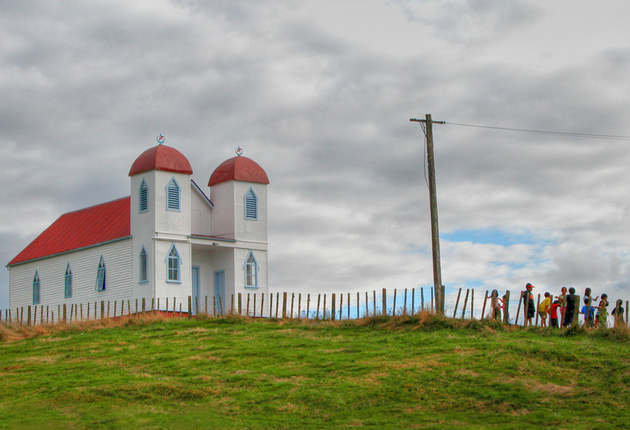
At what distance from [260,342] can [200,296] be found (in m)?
15.0

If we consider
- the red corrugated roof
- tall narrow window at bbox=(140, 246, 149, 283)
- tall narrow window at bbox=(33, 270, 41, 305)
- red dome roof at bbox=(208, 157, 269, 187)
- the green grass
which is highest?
red dome roof at bbox=(208, 157, 269, 187)

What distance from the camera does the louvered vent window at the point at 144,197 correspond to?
3728cm

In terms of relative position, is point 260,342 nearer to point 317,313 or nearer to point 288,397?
point 317,313

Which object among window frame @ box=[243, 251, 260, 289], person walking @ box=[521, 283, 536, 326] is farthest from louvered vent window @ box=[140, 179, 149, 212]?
person walking @ box=[521, 283, 536, 326]

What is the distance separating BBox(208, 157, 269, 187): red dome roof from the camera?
39875 millimetres

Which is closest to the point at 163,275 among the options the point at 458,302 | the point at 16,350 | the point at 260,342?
the point at 16,350

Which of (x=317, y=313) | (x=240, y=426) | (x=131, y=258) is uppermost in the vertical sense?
(x=131, y=258)

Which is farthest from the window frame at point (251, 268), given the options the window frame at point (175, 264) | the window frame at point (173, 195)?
the window frame at point (173, 195)

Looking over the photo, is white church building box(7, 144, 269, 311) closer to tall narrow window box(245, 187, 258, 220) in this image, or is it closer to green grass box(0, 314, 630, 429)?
tall narrow window box(245, 187, 258, 220)

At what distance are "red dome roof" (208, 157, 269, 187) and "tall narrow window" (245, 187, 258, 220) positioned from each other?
2.38 ft

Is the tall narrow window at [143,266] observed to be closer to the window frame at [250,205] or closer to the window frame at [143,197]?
the window frame at [143,197]

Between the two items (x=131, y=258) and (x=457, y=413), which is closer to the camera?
(x=457, y=413)

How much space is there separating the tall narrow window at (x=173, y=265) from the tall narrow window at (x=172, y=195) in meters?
1.90

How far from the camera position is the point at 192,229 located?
3981cm
